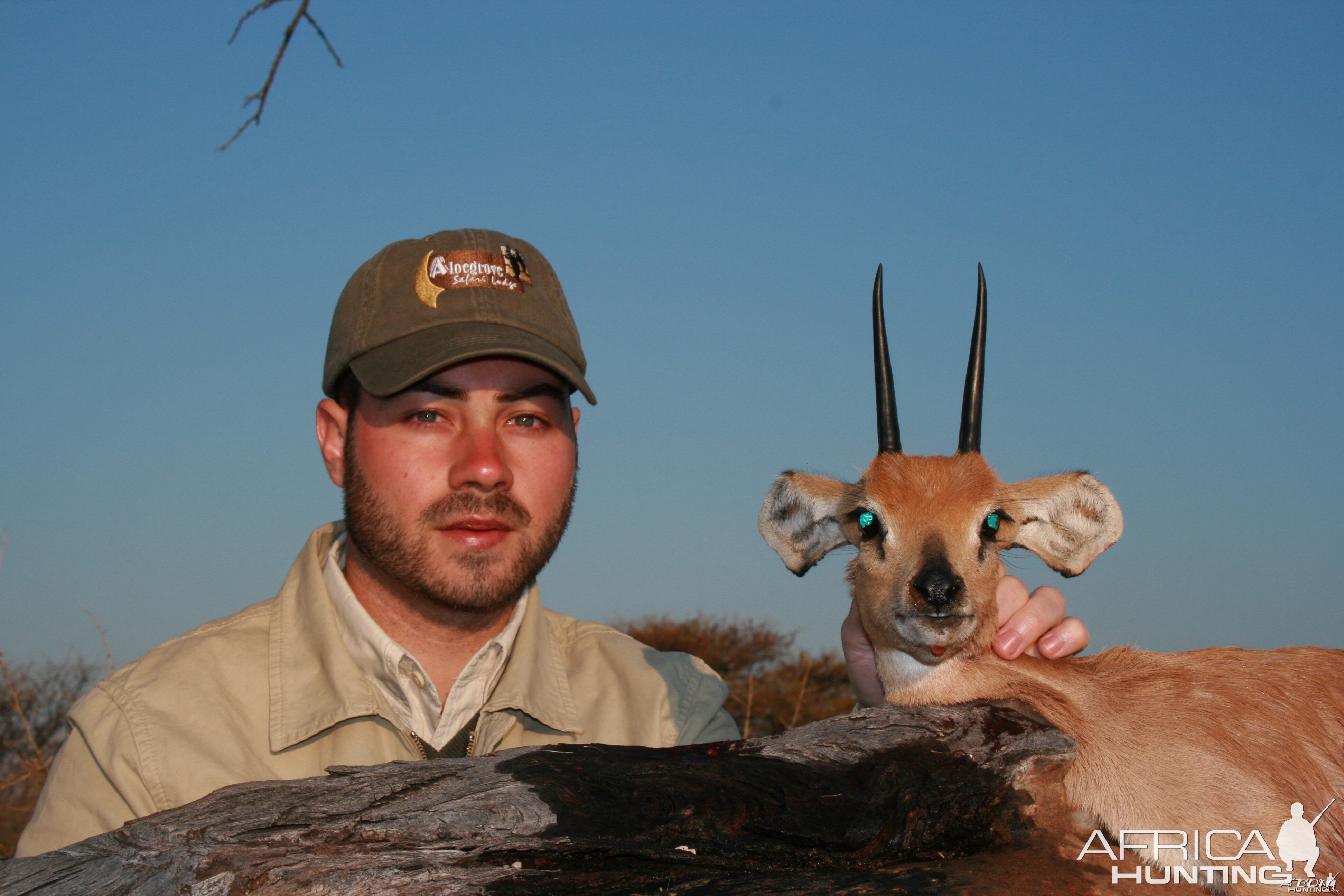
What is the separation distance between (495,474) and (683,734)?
6.90 ft

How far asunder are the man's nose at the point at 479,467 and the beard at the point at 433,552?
5 cm

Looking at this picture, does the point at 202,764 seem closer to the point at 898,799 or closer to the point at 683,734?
the point at 683,734

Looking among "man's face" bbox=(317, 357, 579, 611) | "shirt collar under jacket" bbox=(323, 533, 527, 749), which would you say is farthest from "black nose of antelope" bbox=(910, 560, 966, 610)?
"shirt collar under jacket" bbox=(323, 533, 527, 749)

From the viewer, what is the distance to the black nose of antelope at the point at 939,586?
A: 5.00 metres

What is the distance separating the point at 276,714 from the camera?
5.02 m

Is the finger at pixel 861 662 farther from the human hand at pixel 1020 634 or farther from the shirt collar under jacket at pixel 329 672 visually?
the shirt collar under jacket at pixel 329 672

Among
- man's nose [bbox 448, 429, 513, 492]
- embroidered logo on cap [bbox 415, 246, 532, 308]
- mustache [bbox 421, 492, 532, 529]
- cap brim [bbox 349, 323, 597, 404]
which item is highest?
embroidered logo on cap [bbox 415, 246, 532, 308]

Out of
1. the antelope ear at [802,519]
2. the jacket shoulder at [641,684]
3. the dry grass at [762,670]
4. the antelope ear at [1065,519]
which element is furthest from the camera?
the dry grass at [762,670]

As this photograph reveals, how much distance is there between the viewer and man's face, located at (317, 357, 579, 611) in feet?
17.1

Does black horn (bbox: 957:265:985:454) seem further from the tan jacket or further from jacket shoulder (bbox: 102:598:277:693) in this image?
jacket shoulder (bbox: 102:598:277:693)

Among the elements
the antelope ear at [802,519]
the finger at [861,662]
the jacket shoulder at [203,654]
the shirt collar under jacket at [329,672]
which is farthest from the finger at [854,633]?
the jacket shoulder at [203,654]

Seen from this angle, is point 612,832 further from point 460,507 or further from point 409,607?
point 409,607

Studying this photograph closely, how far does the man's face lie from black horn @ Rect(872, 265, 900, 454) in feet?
6.24

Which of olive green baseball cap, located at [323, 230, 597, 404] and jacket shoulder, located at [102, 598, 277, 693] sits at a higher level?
olive green baseball cap, located at [323, 230, 597, 404]
